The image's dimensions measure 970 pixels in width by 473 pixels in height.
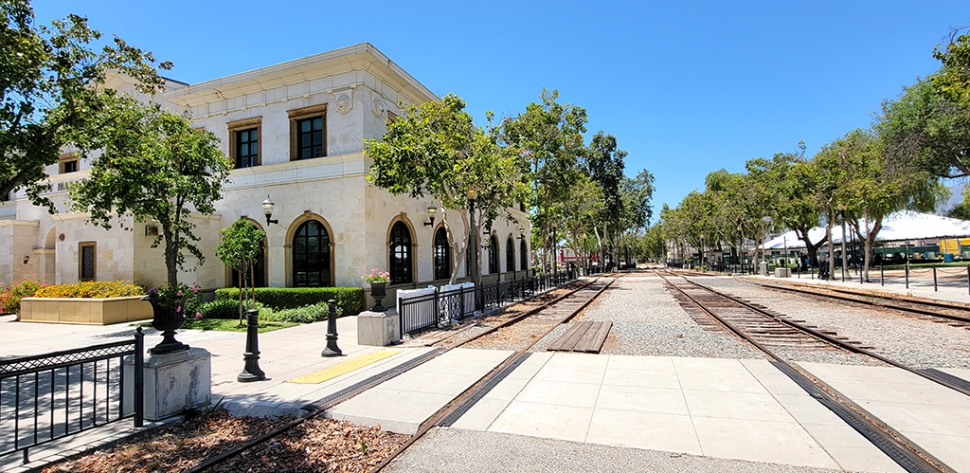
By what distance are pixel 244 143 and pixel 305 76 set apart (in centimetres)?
427

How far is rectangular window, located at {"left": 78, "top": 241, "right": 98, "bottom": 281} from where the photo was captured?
1770cm

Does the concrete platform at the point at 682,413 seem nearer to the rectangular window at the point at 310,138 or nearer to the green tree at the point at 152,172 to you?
the green tree at the point at 152,172

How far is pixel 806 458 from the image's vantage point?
392cm

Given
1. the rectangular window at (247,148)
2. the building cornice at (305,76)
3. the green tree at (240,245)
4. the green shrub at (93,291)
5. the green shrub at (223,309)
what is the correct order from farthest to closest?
the rectangular window at (247,148) → the building cornice at (305,76) → the green shrub at (223,309) → the green shrub at (93,291) → the green tree at (240,245)

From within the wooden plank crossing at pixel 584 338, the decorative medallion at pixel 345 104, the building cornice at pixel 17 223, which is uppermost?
the decorative medallion at pixel 345 104

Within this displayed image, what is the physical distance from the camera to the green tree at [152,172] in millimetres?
12961

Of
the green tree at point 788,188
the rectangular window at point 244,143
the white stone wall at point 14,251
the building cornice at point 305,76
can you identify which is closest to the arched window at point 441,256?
the building cornice at point 305,76

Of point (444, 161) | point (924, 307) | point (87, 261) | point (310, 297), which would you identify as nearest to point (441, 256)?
point (310, 297)

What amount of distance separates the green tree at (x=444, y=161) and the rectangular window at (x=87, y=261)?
11.7 metres

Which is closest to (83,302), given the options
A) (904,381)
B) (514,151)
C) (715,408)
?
(514,151)

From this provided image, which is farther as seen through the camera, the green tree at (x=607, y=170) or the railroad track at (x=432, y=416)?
the green tree at (x=607, y=170)

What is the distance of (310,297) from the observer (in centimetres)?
1622

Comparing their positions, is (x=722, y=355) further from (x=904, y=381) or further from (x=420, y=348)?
(x=420, y=348)

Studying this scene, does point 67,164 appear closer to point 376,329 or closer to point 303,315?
point 303,315
